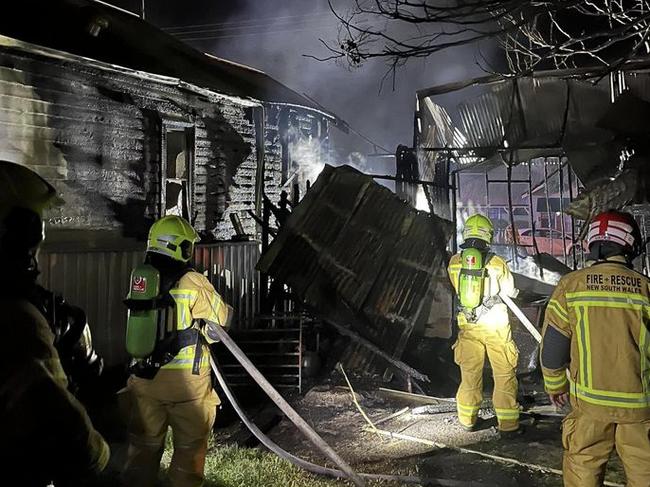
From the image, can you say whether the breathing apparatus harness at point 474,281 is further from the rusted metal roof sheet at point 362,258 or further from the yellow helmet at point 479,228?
the rusted metal roof sheet at point 362,258

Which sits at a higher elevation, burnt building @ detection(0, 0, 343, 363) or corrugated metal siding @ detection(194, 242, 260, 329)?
burnt building @ detection(0, 0, 343, 363)

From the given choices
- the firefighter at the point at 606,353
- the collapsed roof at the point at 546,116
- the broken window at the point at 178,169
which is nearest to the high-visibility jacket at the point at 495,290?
the firefighter at the point at 606,353

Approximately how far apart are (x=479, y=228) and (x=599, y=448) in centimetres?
271

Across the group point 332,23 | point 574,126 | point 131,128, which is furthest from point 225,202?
point 332,23

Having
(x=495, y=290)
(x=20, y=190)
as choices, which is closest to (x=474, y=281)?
(x=495, y=290)

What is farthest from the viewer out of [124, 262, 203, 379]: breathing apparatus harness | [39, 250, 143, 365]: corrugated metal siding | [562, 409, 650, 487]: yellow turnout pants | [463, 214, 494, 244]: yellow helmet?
[39, 250, 143, 365]: corrugated metal siding

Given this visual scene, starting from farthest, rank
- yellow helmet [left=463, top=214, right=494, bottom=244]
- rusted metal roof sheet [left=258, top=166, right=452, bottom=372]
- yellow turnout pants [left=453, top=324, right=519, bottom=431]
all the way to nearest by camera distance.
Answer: rusted metal roof sheet [left=258, top=166, right=452, bottom=372] < yellow helmet [left=463, top=214, right=494, bottom=244] < yellow turnout pants [left=453, top=324, right=519, bottom=431]

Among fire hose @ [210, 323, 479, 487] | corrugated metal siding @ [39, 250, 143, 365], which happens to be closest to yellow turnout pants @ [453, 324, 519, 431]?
fire hose @ [210, 323, 479, 487]

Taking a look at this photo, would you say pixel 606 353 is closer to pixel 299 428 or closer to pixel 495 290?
pixel 495 290

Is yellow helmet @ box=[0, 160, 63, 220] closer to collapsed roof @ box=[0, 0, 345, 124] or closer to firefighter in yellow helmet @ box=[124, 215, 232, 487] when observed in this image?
firefighter in yellow helmet @ box=[124, 215, 232, 487]

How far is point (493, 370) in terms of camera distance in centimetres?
545

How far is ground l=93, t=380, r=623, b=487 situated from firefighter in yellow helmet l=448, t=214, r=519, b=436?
1.04 ft

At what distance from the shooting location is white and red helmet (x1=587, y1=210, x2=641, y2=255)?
11.3ft

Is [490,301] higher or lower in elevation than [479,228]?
lower
